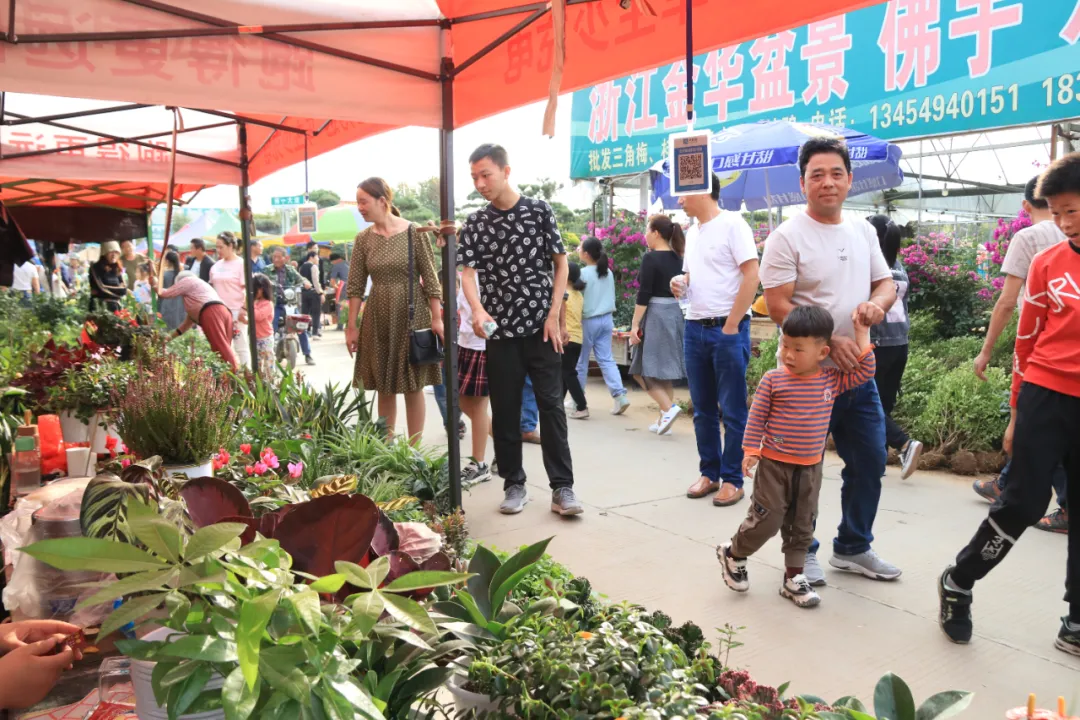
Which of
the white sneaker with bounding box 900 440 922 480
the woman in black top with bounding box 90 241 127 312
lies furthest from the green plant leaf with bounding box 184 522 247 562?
the woman in black top with bounding box 90 241 127 312

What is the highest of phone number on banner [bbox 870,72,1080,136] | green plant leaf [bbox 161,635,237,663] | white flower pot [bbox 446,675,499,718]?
phone number on banner [bbox 870,72,1080,136]

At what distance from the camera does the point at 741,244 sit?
186 inches

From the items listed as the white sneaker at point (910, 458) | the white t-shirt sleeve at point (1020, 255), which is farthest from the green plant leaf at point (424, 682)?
the white sneaker at point (910, 458)

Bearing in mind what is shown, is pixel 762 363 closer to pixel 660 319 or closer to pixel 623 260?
pixel 660 319

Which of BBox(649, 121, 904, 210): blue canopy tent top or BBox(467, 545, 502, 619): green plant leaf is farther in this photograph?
BBox(649, 121, 904, 210): blue canopy tent top

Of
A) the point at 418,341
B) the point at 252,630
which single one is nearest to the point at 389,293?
the point at 418,341

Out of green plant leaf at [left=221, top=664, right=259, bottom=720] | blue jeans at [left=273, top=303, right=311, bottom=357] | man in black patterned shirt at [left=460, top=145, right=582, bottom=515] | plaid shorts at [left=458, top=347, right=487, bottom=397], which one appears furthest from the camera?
blue jeans at [left=273, top=303, right=311, bottom=357]

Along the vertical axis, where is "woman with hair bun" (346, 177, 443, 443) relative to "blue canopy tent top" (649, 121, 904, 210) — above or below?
below

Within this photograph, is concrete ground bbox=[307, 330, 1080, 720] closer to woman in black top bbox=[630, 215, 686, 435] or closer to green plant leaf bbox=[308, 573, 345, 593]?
woman in black top bbox=[630, 215, 686, 435]

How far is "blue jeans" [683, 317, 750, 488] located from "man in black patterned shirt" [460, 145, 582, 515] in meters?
0.96

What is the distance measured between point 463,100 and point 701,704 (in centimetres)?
318

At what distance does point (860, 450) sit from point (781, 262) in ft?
3.00

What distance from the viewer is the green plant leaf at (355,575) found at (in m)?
1.18

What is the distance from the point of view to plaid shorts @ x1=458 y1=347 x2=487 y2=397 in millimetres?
5215
